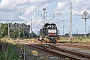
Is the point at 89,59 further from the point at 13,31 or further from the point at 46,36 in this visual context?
the point at 13,31

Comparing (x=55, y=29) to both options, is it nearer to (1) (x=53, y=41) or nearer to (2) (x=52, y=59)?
(1) (x=53, y=41)

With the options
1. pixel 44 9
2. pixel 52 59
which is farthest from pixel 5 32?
pixel 52 59

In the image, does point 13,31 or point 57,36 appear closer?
point 57,36

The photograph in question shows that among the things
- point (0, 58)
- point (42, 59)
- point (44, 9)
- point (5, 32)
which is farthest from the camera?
point (5, 32)

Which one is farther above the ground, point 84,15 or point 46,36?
point 84,15

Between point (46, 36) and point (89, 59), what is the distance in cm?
3128

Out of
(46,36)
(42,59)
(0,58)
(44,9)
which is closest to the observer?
(0,58)

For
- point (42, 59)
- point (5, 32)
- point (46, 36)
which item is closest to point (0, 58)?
point (42, 59)

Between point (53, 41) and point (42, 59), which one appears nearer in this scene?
point (42, 59)

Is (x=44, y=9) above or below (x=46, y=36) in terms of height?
above

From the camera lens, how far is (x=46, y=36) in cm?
4928

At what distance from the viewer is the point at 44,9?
269 feet

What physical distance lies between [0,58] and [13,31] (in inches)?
4693

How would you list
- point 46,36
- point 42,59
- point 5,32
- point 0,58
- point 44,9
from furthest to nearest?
point 5,32
point 44,9
point 46,36
point 42,59
point 0,58
